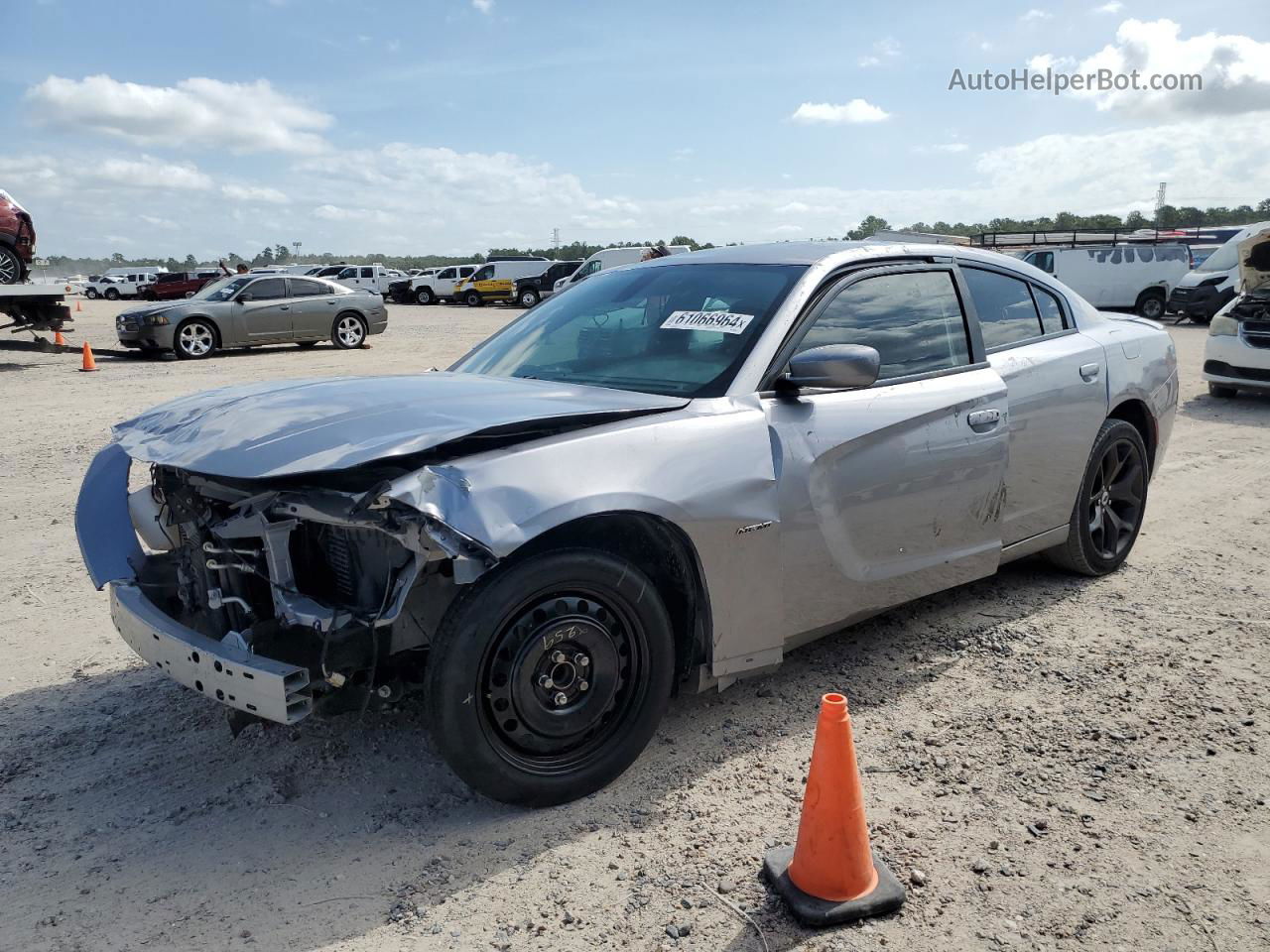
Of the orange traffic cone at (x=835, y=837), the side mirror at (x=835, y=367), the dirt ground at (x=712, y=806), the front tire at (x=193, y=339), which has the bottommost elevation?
the dirt ground at (x=712, y=806)

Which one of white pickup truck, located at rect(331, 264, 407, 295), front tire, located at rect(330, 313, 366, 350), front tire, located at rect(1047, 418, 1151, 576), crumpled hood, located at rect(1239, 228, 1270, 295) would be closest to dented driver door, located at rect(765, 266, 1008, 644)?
front tire, located at rect(1047, 418, 1151, 576)

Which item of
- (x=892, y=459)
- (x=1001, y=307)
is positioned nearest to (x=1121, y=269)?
(x=1001, y=307)

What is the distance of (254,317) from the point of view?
58.6 feet

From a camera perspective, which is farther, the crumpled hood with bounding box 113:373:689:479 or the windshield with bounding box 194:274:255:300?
the windshield with bounding box 194:274:255:300

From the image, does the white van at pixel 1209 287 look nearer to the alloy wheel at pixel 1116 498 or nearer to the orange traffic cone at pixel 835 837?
the alloy wheel at pixel 1116 498

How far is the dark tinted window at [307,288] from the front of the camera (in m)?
18.5

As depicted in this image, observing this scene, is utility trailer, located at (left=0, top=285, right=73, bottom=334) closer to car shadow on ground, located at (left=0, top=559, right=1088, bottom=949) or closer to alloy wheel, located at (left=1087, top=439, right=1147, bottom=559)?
car shadow on ground, located at (left=0, top=559, right=1088, bottom=949)

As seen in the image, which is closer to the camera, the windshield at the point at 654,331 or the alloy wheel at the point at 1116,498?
the windshield at the point at 654,331

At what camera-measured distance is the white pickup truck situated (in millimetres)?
44750

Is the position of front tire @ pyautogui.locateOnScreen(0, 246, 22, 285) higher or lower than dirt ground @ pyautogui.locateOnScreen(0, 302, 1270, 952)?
higher

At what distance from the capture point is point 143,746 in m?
3.54

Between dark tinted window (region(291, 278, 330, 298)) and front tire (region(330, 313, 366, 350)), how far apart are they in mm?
578

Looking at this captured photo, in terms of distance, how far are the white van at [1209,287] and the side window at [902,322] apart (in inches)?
828

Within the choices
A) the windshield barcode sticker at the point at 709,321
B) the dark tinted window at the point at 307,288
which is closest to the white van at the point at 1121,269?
the dark tinted window at the point at 307,288
